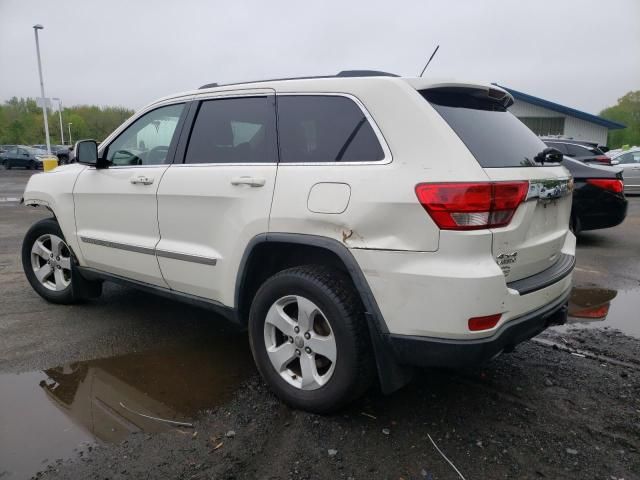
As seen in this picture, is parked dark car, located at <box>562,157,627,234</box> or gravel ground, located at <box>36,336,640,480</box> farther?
parked dark car, located at <box>562,157,627,234</box>

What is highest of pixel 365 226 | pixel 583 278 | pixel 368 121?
pixel 368 121

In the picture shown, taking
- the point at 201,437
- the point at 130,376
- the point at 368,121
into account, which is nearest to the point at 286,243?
the point at 368,121

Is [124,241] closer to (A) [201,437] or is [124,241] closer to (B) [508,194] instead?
(A) [201,437]

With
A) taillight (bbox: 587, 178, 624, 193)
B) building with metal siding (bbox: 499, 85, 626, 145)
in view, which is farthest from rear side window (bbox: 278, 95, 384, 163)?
building with metal siding (bbox: 499, 85, 626, 145)

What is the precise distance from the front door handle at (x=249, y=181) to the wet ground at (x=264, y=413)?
1293 mm

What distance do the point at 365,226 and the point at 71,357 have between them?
2.54 metres

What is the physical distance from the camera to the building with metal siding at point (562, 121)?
31.4 m

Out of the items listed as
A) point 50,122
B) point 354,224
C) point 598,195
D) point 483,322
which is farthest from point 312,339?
point 50,122

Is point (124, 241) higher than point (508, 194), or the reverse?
point (508, 194)

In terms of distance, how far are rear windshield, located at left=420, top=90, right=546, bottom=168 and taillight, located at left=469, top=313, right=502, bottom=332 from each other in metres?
0.73

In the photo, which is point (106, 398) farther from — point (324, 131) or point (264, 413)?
point (324, 131)

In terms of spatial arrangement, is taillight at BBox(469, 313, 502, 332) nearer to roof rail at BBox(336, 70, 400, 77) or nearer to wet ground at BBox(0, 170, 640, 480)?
wet ground at BBox(0, 170, 640, 480)

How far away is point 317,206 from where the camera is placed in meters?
2.71

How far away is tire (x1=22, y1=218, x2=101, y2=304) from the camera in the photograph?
15.2 feet
